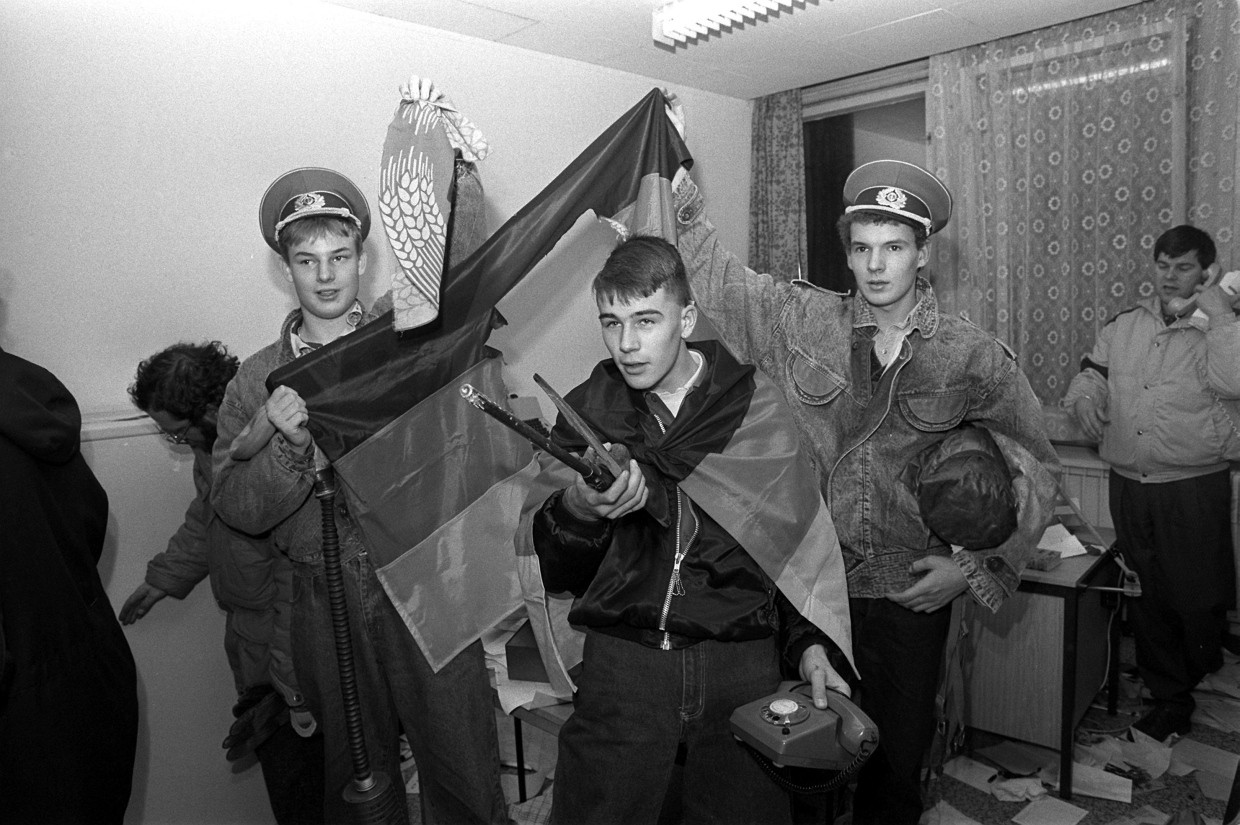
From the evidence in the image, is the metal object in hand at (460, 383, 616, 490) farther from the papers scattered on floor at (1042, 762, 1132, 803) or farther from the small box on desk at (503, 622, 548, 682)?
the papers scattered on floor at (1042, 762, 1132, 803)

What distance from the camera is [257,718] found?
2.40m

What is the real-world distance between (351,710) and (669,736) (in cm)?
67

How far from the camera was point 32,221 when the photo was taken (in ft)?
9.36

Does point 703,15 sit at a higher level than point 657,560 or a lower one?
higher

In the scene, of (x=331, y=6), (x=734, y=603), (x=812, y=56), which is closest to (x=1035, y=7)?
(x=812, y=56)

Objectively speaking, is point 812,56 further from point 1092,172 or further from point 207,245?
point 207,245

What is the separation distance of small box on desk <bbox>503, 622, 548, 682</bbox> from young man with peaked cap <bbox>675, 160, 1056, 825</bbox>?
3.07 ft

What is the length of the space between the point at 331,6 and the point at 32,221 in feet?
4.92

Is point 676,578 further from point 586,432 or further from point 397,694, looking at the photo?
point 397,694

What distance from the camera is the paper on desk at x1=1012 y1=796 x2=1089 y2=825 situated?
279 centimetres

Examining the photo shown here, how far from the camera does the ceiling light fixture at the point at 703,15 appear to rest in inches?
149

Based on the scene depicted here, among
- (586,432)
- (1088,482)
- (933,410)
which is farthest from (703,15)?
(586,432)

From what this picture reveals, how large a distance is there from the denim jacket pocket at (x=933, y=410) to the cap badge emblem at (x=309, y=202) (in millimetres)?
1430

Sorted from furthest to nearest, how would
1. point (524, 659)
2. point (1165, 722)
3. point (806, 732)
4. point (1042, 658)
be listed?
1. point (1165, 722)
2. point (1042, 658)
3. point (524, 659)
4. point (806, 732)
